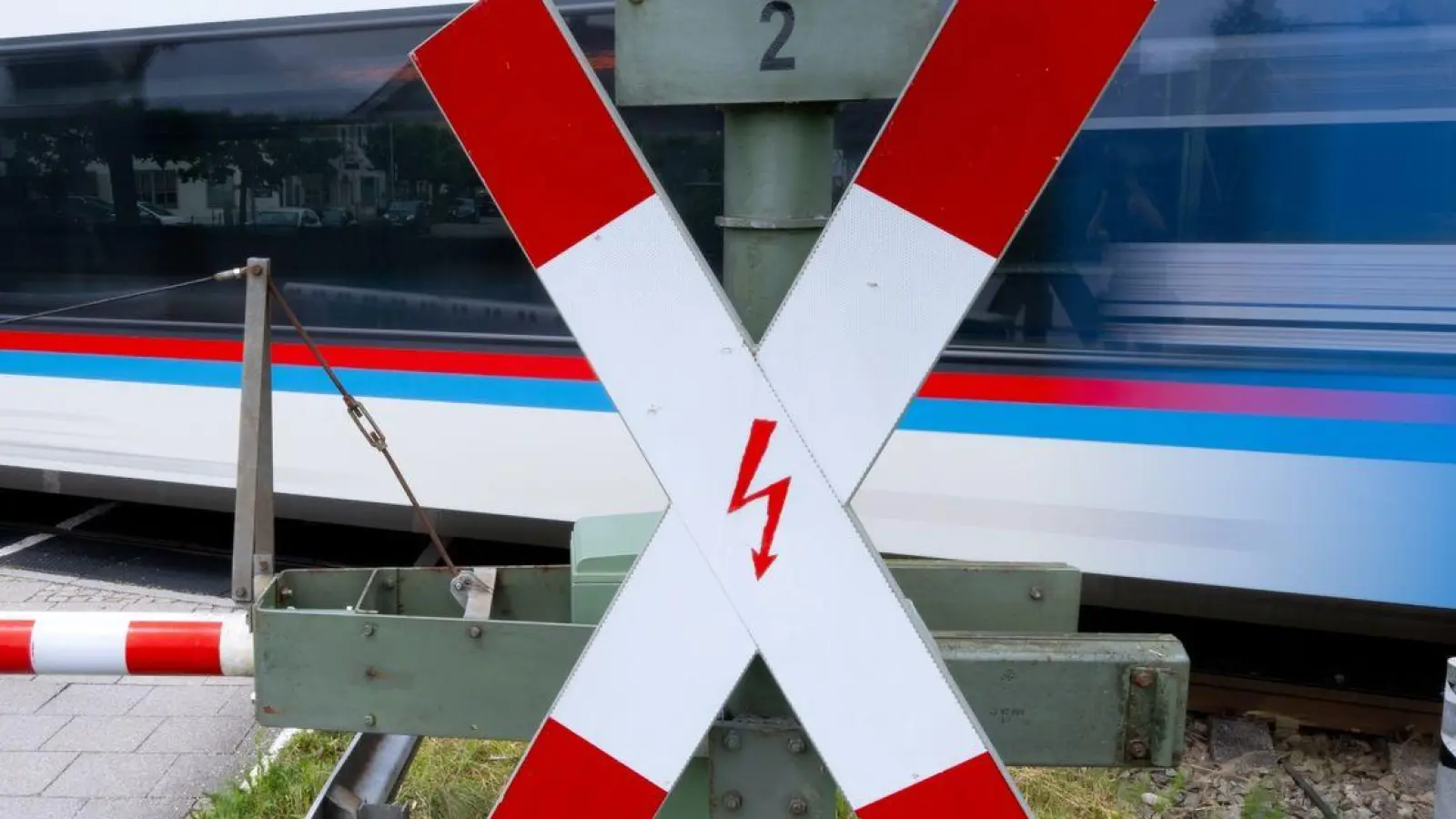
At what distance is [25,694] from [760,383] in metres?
3.63

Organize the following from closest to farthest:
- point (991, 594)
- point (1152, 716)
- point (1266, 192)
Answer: point (1152, 716) < point (991, 594) < point (1266, 192)

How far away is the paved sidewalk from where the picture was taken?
3441 mm

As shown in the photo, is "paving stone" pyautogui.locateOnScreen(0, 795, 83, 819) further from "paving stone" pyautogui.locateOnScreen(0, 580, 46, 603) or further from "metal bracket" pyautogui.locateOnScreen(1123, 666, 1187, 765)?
"metal bracket" pyautogui.locateOnScreen(1123, 666, 1187, 765)

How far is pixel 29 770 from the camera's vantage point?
362 cm

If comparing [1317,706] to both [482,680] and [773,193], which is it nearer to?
[482,680]

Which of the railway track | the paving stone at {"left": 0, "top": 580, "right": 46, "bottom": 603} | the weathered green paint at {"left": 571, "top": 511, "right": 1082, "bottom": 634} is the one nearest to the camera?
the weathered green paint at {"left": 571, "top": 511, "right": 1082, "bottom": 634}

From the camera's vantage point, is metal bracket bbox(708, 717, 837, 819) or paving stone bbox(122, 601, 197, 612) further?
paving stone bbox(122, 601, 197, 612)

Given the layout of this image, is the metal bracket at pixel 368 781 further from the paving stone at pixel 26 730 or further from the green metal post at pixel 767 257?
the paving stone at pixel 26 730

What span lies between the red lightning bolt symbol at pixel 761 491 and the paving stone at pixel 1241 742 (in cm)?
303

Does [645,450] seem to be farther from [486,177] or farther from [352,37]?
[352,37]

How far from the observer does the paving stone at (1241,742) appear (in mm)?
3980

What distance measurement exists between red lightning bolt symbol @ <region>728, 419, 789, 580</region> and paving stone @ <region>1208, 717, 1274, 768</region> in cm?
303

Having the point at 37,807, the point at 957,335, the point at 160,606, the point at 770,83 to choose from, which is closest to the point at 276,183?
the point at 160,606

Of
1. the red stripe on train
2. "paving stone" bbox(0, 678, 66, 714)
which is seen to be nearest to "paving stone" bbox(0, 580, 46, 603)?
the red stripe on train
